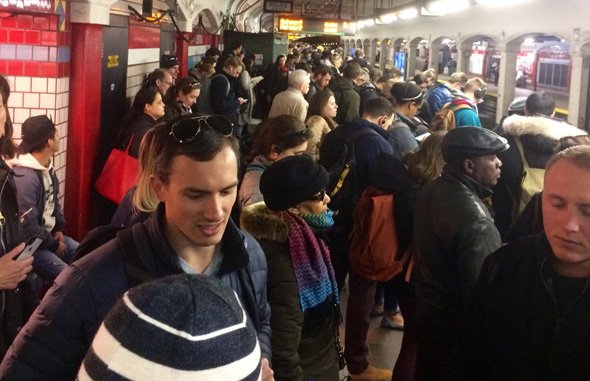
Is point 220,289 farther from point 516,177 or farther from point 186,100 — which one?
point 186,100

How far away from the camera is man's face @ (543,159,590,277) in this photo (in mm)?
1786

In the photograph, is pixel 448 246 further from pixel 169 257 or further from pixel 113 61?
pixel 113 61

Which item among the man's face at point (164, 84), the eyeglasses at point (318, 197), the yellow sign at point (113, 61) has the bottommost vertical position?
the eyeglasses at point (318, 197)

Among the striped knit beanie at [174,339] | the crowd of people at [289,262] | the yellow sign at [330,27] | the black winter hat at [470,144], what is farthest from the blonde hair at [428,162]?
the yellow sign at [330,27]

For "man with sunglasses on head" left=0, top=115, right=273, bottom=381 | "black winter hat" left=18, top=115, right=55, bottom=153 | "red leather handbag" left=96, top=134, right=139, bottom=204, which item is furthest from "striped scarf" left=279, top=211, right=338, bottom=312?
"red leather handbag" left=96, top=134, right=139, bottom=204

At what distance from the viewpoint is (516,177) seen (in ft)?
13.1

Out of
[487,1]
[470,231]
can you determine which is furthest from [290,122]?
[487,1]

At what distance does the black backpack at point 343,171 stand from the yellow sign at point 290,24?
1540cm

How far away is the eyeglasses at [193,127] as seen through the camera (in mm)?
1710

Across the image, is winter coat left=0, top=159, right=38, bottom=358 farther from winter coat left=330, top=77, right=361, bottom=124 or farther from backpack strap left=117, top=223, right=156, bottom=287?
winter coat left=330, top=77, right=361, bottom=124

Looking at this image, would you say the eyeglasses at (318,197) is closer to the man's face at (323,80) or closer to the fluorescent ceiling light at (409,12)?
the man's face at (323,80)

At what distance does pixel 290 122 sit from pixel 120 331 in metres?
2.69

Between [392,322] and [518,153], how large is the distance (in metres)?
1.72

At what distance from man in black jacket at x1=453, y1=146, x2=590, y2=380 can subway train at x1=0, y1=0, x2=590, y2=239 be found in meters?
3.98
